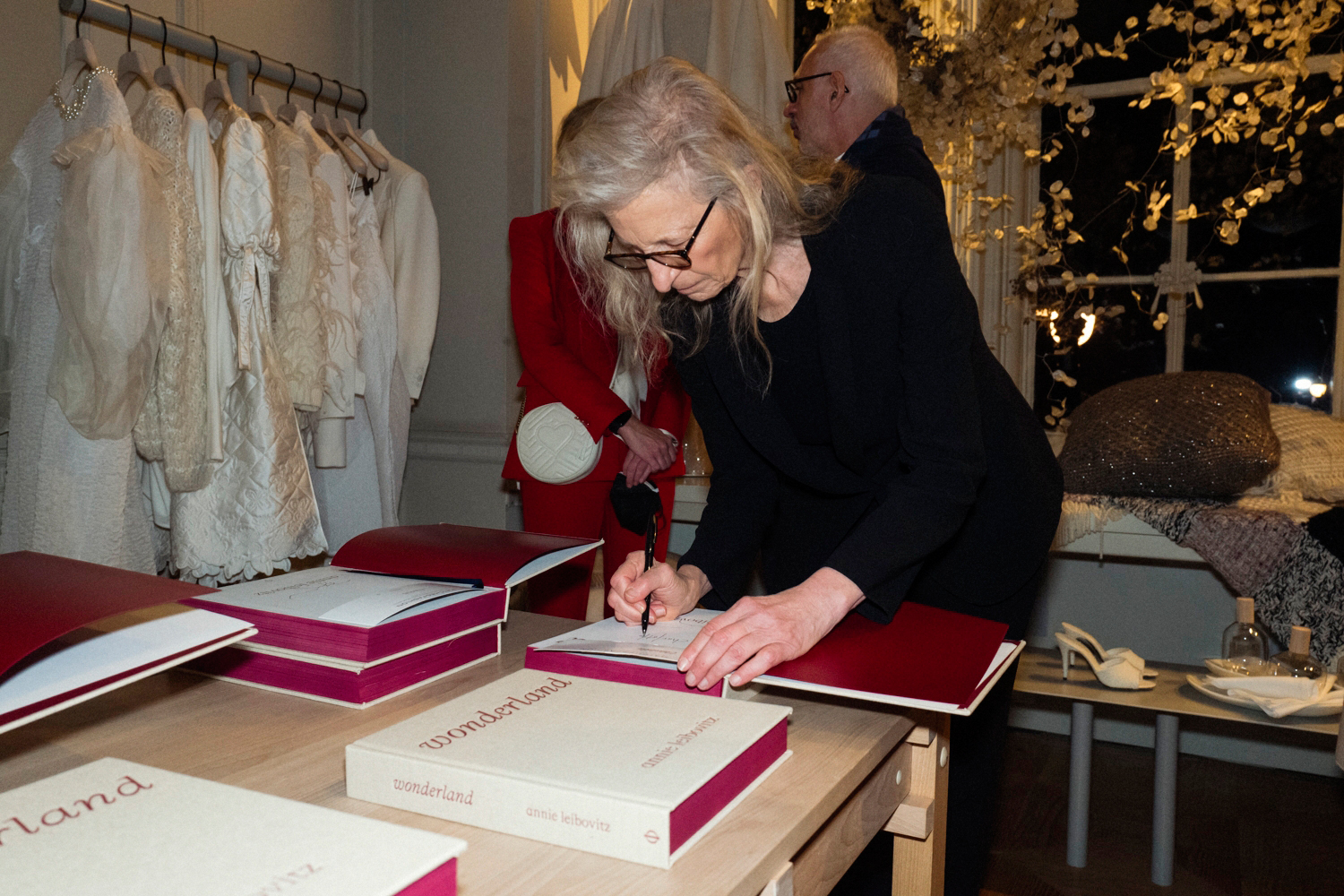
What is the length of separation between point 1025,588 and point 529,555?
631mm

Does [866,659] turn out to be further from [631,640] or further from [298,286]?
[298,286]

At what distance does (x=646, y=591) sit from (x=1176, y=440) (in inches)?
72.0

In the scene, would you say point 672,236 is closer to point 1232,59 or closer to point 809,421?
point 809,421

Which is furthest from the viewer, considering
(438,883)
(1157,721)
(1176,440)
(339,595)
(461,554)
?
(1176,440)

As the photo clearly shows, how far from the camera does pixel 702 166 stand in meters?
0.91

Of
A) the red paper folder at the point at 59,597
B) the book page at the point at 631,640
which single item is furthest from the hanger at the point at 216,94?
the book page at the point at 631,640

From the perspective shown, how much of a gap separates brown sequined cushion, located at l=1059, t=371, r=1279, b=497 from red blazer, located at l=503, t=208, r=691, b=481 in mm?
1048

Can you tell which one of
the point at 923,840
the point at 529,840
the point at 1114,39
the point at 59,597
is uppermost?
the point at 1114,39

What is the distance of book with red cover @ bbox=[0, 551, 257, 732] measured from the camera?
60cm

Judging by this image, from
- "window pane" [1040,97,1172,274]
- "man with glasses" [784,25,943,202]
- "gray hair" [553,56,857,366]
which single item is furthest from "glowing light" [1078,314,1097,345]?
"gray hair" [553,56,857,366]

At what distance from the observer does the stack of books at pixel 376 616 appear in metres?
0.79

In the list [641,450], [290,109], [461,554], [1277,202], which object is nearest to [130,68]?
[290,109]

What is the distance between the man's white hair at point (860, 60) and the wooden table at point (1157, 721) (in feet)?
4.36

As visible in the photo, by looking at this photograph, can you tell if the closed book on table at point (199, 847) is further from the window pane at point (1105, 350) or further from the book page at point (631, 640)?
the window pane at point (1105, 350)
